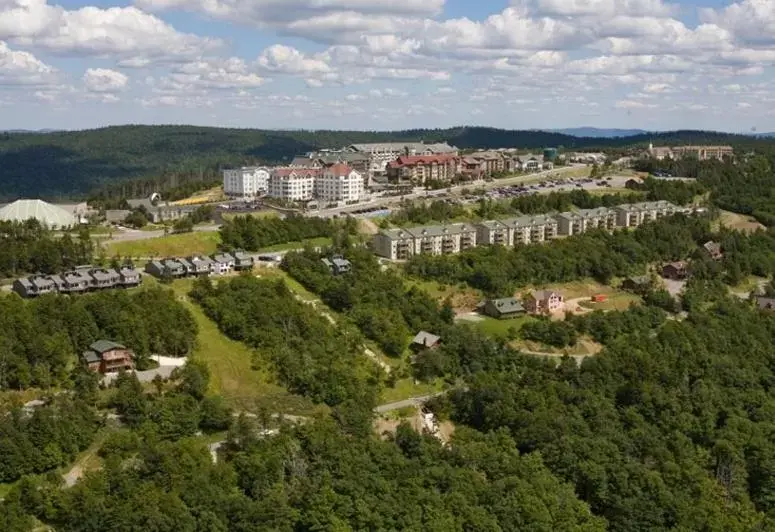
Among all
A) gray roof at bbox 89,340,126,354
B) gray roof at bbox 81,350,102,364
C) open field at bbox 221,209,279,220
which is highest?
open field at bbox 221,209,279,220

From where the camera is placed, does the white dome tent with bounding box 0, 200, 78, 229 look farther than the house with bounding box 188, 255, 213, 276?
Yes

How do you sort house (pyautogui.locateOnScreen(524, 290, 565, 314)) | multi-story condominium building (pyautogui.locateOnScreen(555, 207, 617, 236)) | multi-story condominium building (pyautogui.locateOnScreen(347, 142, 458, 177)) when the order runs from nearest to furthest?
house (pyautogui.locateOnScreen(524, 290, 565, 314)), multi-story condominium building (pyautogui.locateOnScreen(555, 207, 617, 236)), multi-story condominium building (pyautogui.locateOnScreen(347, 142, 458, 177))

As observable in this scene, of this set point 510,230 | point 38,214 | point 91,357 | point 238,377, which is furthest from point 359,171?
point 91,357

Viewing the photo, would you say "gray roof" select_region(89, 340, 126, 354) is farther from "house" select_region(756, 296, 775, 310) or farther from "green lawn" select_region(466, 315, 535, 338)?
"house" select_region(756, 296, 775, 310)

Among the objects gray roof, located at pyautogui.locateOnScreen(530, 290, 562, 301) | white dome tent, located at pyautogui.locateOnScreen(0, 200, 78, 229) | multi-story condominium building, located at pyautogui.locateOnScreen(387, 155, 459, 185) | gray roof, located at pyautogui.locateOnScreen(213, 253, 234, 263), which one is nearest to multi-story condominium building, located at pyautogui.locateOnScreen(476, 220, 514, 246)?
gray roof, located at pyautogui.locateOnScreen(530, 290, 562, 301)

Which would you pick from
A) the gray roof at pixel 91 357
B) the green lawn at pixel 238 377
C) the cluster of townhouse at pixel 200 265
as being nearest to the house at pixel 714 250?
the cluster of townhouse at pixel 200 265

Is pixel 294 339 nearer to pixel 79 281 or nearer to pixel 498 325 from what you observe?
pixel 79 281
